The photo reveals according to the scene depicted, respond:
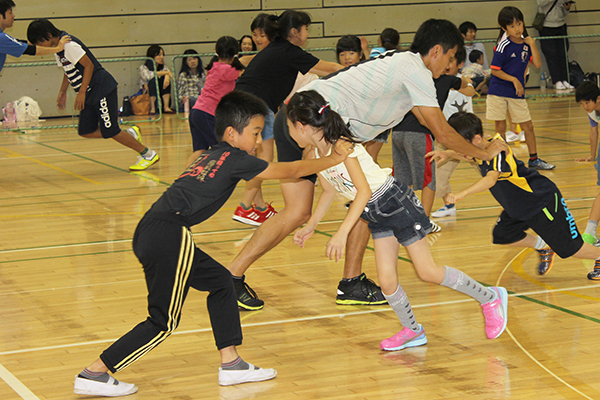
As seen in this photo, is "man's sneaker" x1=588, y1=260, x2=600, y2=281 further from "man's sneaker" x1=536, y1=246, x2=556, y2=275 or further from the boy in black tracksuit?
the boy in black tracksuit

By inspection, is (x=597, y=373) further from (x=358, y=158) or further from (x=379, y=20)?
(x=379, y=20)

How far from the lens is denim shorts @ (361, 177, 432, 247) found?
125 inches

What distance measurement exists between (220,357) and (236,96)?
3.69ft

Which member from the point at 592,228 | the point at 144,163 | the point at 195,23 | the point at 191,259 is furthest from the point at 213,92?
the point at 195,23

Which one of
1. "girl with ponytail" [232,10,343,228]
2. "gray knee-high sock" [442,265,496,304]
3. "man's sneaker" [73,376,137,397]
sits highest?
"girl with ponytail" [232,10,343,228]

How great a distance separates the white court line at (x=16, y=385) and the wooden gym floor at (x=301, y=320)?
1cm

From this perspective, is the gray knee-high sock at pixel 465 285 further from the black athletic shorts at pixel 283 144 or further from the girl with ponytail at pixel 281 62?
the girl with ponytail at pixel 281 62

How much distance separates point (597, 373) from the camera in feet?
9.40

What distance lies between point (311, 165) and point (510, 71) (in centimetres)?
605

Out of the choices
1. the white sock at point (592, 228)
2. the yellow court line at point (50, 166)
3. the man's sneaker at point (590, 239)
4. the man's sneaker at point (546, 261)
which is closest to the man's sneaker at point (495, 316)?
the man's sneaker at point (546, 261)

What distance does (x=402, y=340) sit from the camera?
3229 millimetres

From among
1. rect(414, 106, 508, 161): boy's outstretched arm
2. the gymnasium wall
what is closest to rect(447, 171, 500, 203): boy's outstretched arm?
rect(414, 106, 508, 161): boy's outstretched arm

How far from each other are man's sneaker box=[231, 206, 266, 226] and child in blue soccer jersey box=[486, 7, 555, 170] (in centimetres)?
370

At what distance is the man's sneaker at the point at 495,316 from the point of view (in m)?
3.30
